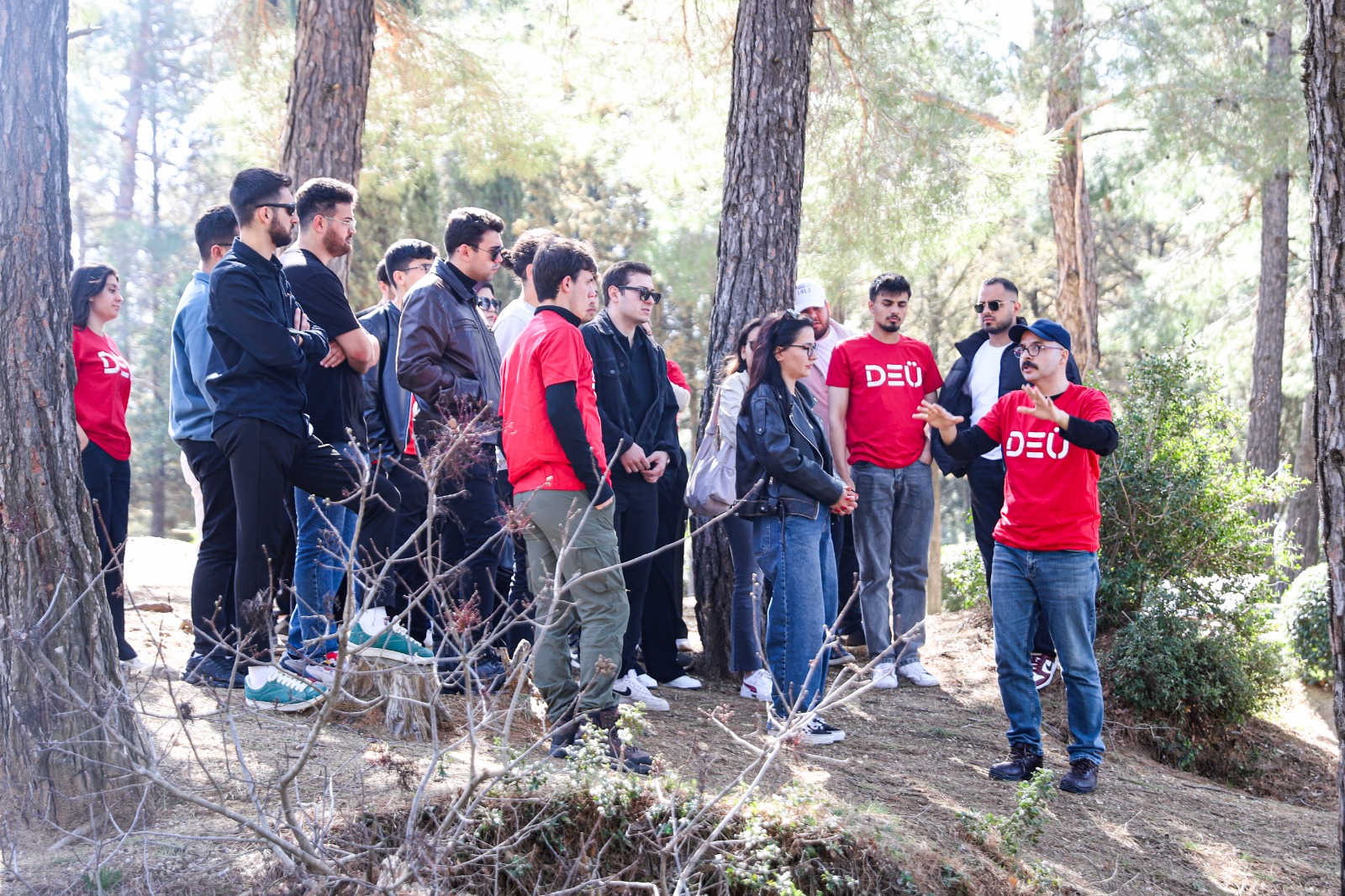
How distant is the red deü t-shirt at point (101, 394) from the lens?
17.5 feet

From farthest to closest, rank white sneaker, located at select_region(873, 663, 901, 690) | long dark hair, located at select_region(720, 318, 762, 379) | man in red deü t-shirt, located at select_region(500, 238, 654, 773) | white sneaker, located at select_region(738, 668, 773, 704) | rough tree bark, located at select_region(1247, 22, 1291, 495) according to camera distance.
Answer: rough tree bark, located at select_region(1247, 22, 1291, 495) < white sneaker, located at select_region(873, 663, 901, 690) < white sneaker, located at select_region(738, 668, 773, 704) < long dark hair, located at select_region(720, 318, 762, 379) < man in red deü t-shirt, located at select_region(500, 238, 654, 773)

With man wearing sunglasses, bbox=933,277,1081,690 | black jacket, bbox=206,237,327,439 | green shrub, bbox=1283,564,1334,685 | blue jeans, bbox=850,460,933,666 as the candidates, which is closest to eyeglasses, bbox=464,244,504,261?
black jacket, bbox=206,237,327,439

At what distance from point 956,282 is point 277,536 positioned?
50.8ft

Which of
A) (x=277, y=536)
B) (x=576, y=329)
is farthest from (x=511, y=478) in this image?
(x=277, y=536)

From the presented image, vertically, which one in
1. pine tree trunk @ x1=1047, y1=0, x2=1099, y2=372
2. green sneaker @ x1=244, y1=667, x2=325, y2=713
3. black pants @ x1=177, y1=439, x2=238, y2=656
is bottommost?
green sneaker @ x1=244, y1=667, x2=325, y2=713

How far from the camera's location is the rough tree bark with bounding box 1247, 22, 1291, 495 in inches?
530

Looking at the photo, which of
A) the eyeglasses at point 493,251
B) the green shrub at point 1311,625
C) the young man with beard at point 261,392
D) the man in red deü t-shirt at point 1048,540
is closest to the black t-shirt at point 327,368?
the young man with beard at point 261,392

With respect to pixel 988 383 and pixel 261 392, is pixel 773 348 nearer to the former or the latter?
pixel 988 383

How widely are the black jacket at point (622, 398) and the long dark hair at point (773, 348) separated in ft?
1.63

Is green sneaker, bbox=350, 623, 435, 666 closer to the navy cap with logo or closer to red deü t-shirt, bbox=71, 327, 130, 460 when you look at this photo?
red deü t-shirt, bbox=71, 327, 130, 460

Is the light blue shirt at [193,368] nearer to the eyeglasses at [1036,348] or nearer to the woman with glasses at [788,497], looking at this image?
the woman with glasses at [788,497]

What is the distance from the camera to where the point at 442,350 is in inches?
197

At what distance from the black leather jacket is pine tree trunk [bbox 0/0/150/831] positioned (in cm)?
263

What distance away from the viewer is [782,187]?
6746mm
